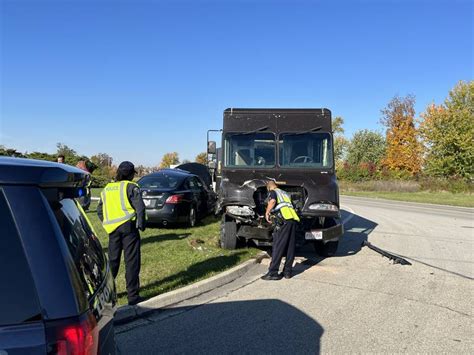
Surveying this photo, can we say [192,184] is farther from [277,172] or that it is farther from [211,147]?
[277,172]

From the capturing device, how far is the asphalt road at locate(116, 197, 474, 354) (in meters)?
4.31

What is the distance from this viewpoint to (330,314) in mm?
5250

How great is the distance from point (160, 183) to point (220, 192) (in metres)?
3.64

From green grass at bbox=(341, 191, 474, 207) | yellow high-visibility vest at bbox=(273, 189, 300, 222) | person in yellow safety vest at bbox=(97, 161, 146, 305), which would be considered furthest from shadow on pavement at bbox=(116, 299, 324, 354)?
green grass at bbox=(341, 191, 474, 207)

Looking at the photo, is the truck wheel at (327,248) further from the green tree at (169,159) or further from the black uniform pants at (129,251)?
the green tree at (169,159)

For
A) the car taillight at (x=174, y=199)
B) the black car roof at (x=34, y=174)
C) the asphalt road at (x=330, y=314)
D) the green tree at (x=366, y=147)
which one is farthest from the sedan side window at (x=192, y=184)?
the green tree at (x=366, y=147)

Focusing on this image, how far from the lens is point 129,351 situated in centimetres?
410

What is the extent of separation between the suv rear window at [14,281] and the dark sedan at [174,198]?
30.6ft

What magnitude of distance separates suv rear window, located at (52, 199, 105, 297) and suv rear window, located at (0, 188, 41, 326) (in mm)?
213

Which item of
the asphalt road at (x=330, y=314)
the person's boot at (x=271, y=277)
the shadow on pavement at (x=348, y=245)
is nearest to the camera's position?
the asphalt road at (x=330, y=314)

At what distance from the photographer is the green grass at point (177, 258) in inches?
245

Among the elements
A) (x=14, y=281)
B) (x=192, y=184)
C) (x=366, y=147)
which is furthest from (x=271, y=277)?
(x=366, y=147)

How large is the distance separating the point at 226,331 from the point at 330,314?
1.43 metres

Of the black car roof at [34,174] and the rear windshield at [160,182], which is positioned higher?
the black car roof at [34,174]
